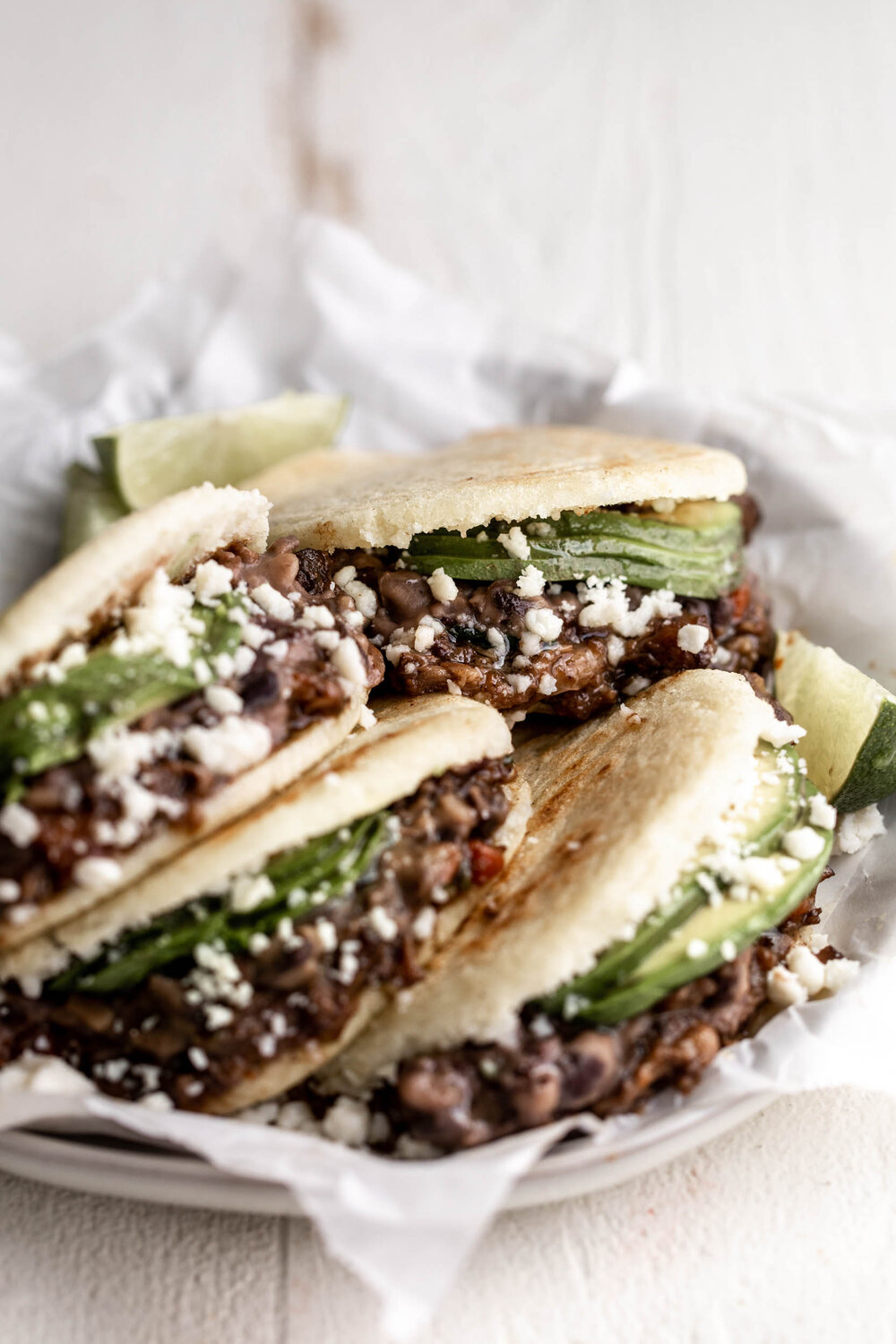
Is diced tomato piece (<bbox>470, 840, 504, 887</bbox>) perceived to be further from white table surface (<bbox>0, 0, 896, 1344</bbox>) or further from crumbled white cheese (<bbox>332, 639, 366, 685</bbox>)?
white table surface (<bbox>0, 0, 896, 1344</bbox>)

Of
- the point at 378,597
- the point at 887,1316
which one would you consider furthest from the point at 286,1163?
the point at 378,597

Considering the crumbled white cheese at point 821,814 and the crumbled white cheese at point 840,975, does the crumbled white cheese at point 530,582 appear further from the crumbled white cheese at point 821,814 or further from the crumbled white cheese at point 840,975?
the crumbled white cheese at point 840,975

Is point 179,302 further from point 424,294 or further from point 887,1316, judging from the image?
point 887,1316

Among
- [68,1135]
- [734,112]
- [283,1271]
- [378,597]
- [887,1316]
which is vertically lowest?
[887,1316]

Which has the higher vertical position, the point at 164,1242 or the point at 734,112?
the point at 734,112

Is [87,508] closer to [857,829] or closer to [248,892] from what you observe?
[248,892]

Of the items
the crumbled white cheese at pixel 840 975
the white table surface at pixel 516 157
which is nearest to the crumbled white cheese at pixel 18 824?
the crumbled white cheese at pixel 840 975

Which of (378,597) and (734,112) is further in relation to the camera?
(734,112)
